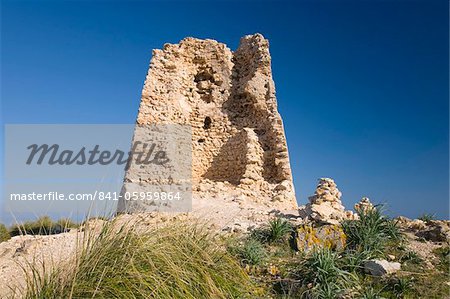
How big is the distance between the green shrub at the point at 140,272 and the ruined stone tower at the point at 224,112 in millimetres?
7144

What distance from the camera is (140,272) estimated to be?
10.2 ft

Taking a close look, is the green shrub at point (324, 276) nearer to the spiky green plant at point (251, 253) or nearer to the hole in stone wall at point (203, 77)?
the spiky green plant at point (251, 253)

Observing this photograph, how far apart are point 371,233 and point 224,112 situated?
8.96m

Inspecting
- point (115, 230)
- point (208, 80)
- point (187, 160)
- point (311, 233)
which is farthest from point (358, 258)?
→ point (208, 80)

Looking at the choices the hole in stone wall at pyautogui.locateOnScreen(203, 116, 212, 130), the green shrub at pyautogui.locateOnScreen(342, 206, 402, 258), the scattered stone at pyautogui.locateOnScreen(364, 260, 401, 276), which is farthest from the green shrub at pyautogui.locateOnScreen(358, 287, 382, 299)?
the hole in stone wall at pyautogui.locateOnScreen(203, 116, 212, 130)

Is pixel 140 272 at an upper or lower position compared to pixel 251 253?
lower

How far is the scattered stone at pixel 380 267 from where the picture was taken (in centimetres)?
435

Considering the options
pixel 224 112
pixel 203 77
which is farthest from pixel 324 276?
pixel 203 77

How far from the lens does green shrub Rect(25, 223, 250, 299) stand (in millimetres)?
2947

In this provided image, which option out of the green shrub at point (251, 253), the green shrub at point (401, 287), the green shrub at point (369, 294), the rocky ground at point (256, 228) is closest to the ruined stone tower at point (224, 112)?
the rocky ground at point (256, 228)

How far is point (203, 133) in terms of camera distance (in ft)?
43.0

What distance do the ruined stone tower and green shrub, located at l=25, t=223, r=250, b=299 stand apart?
7.14 metres

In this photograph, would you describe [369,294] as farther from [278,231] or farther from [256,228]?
[256,228]

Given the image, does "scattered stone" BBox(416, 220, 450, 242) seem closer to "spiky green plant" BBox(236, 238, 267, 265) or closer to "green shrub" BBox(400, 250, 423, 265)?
"green shrub" BBox(400, 250, 423, 265)
